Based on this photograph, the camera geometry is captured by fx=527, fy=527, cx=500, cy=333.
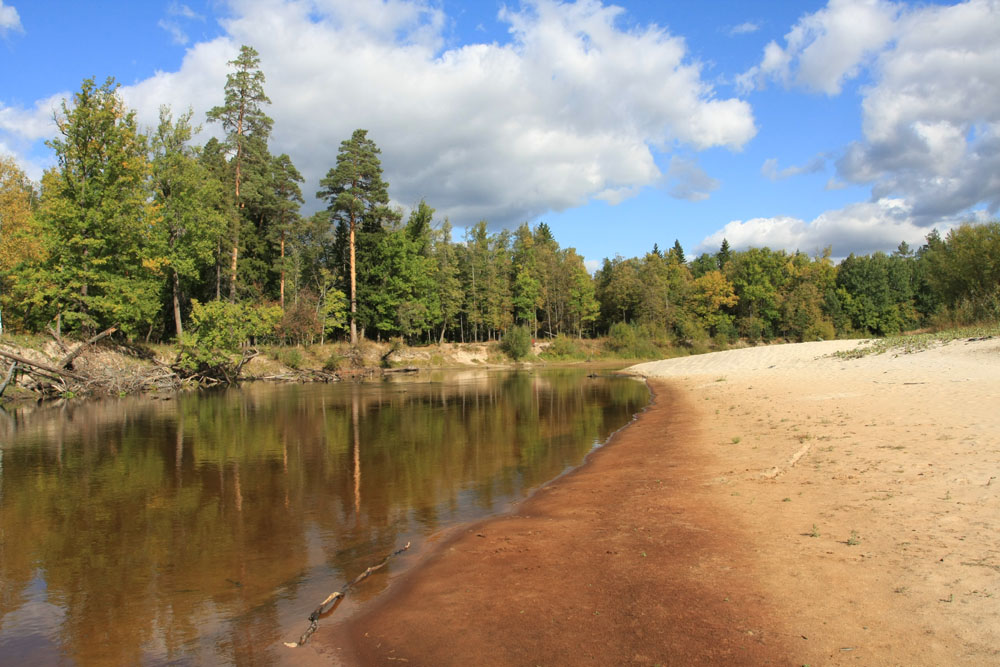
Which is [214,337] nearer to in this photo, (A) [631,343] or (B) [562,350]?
(B) [562,350]

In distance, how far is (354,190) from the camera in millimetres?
53500

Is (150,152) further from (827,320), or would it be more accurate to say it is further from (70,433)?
(827,320)

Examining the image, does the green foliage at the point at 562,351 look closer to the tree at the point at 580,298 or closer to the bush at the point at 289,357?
the tree at the point at 580,298

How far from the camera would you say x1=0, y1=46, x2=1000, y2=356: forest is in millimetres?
32812

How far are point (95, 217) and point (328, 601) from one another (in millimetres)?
36345

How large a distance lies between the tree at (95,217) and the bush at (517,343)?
39.1 m

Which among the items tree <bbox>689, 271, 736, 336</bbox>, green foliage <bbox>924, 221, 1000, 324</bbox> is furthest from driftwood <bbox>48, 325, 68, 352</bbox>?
tree <bbox>689, 271, 736, 336</bbox>

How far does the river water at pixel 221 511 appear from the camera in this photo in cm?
550

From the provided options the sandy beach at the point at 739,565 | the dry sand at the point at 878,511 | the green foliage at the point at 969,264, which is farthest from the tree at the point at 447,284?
the sandy beach at the point at 739,565

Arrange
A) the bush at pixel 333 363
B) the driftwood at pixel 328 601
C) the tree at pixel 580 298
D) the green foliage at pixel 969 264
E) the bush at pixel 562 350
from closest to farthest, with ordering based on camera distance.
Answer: the driftwood at pixel 328 601 → the green foliage at pixel 969 264 → the bush at pixel 333 363 → the bush at pixel 562 350 → the tree at pixel 580 298

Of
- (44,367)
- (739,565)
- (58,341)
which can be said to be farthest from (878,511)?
(58,341)

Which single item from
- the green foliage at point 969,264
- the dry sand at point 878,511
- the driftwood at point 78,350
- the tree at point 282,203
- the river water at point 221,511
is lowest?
the river water at point 221,511

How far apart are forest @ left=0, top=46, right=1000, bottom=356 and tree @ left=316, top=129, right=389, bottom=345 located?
0.19 m

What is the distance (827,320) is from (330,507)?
269 ft
